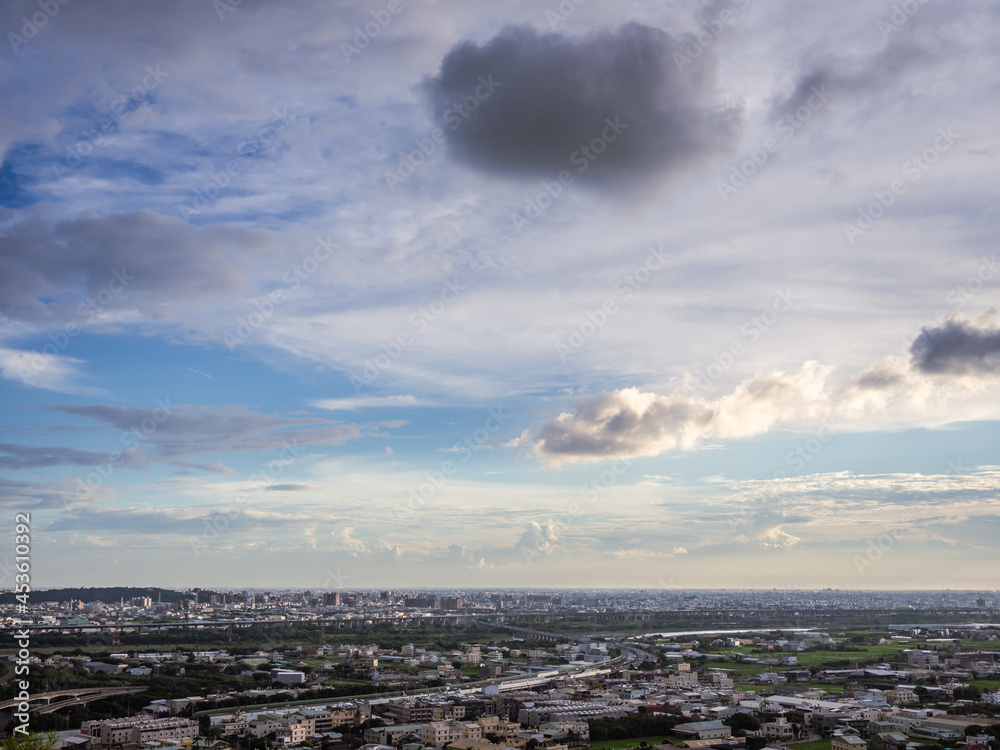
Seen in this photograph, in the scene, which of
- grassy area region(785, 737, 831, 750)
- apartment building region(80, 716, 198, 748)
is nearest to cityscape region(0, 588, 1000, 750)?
apartment building region(80, 716, 198, 748)

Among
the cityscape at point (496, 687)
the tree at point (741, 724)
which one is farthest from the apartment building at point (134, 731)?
the tree at point (741, 724)

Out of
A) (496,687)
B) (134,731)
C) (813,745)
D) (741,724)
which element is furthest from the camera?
(496,687)

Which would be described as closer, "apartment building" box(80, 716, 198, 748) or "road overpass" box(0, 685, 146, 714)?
"apartment building" box(80, 716, 198, 748)

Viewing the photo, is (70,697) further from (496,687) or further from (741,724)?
(741,724)

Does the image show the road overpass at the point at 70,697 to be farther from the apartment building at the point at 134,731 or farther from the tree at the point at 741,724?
the tree at the point at 741,724

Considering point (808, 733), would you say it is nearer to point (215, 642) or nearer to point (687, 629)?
point (215, 642)

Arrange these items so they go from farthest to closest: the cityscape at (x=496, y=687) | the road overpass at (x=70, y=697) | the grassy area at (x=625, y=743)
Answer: the road overpass at (x=70, y=697) → the cityscape at (x=496, y=687) → the grassy area at (x=625, y=743)

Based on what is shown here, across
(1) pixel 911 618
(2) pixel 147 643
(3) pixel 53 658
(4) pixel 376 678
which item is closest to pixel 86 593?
(2) pixel 147 643

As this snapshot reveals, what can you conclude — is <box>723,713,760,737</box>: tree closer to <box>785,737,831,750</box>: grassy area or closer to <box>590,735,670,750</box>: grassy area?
<box>785,737,831,750</box>: grassy area

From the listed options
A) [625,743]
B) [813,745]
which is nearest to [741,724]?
[813,745]
